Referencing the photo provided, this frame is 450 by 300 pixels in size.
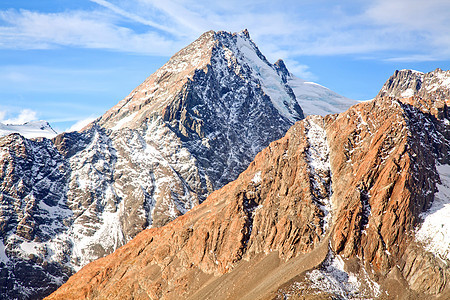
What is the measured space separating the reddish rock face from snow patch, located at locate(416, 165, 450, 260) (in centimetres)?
202

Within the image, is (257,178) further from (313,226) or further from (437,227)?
(437,227)

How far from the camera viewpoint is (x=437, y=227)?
122m

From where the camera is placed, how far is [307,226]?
134 meters

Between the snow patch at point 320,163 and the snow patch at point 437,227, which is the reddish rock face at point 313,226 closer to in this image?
the snow patch at point 320,163

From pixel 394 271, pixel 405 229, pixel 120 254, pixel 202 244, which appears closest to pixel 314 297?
pixel 394 271

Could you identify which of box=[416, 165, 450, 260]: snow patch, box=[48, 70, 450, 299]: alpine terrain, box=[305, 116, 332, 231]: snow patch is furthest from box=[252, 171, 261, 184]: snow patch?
box=[416, 165, 450, 260]: snow patch

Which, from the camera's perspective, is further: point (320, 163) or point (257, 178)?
point (257, 178)

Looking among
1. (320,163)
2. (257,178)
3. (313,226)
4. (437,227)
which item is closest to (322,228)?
(313,226)

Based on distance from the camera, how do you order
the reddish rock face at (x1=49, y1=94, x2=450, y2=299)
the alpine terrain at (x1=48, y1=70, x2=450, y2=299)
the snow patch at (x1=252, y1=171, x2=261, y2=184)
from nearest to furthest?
the alpine terrain at (x1=48, y1=70, x2=450, y2=299) < the reddish rock face at (x1=49, y1=94, x2=450, y2=299) < the snow patch at (x1=252, y1=171, x2=261, y2=184)

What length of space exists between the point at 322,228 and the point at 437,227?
30447 mm

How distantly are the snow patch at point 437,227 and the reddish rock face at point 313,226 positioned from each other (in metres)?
2.02

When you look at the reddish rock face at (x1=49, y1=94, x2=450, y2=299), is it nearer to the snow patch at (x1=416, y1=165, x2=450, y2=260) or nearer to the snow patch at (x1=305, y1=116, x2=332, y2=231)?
the snow patch at (x1=305, y1=116, x2=332, y2=231)

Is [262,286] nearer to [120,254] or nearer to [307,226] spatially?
[307,226]

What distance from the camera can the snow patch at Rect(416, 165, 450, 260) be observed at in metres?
118
